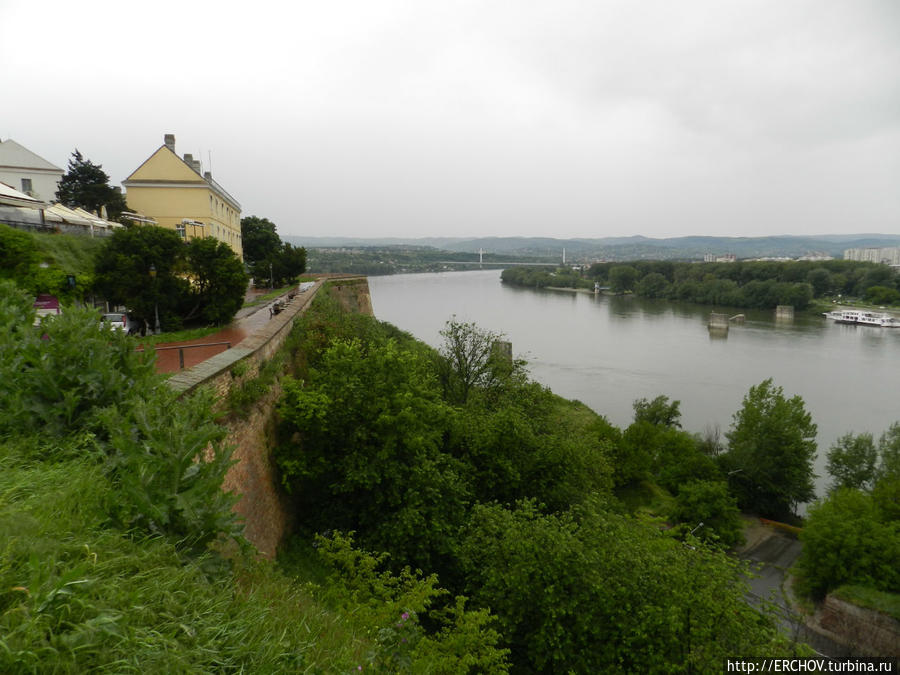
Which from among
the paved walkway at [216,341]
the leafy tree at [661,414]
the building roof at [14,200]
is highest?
the building roof at [14,200]

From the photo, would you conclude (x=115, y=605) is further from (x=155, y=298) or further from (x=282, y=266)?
(x=282, y=266)

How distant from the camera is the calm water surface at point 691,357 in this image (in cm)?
2548

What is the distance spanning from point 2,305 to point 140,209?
2109cm

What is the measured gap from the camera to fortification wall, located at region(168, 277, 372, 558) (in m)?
6.12

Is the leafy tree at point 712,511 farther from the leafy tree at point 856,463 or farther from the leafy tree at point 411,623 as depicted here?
the leafy tree at point 411,623

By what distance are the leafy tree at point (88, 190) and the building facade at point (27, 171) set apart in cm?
58

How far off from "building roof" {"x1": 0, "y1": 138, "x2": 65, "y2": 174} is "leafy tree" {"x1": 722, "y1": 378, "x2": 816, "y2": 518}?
32502mm

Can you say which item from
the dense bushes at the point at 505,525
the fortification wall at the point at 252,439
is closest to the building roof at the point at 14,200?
the dense bushes at the point at 505,525

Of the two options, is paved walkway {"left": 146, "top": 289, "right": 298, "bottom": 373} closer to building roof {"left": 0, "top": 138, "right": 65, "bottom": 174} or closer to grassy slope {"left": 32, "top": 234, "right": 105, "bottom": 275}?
grassy slope {"left": 32, "top": 234, "right": 105, "bottom": 275}

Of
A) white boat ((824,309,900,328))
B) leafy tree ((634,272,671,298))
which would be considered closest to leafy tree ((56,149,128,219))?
white boat ((824,309,900,328))

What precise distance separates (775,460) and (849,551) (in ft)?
21.4

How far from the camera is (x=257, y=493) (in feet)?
21.9

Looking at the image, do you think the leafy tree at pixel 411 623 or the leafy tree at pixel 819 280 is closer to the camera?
the leafy tree at pixel 411 623

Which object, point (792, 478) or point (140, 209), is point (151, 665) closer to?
point (792, 478)
